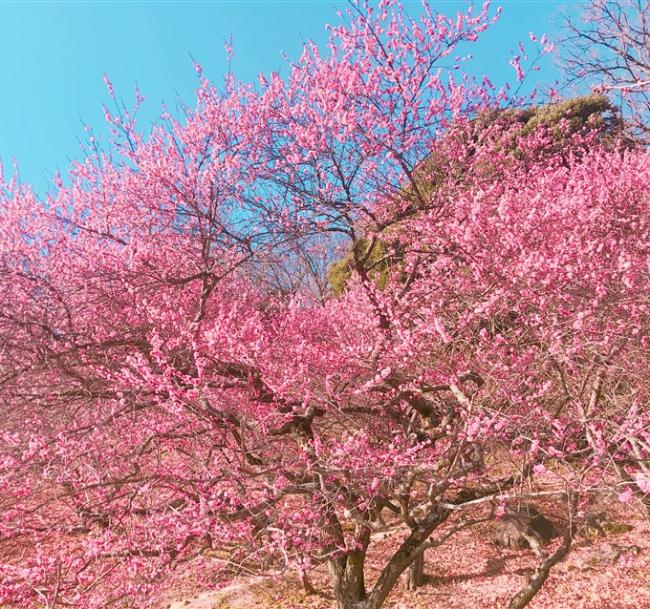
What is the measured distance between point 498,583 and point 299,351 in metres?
5.76

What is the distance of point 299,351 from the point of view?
5.66 metres

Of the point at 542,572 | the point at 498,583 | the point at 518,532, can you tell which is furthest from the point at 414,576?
the point at 542,572

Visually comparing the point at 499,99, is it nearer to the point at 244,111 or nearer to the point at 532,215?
the point at 532,215

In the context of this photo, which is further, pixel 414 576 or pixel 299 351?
pixel 414 576

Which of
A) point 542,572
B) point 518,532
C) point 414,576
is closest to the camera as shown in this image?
point 542,572

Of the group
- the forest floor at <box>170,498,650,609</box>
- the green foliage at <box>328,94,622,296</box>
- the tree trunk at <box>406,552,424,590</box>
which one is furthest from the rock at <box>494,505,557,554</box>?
the green foliage at <box>328,94,622,296</box>

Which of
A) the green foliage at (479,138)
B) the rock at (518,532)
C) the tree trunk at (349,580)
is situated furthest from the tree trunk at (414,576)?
the green foliage at (479,138)

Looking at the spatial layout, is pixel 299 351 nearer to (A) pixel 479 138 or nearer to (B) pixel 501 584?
(A) pixel 479 138

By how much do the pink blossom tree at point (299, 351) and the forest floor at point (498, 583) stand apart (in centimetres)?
245

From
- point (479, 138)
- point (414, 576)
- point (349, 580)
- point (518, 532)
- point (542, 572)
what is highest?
point (479, 138)

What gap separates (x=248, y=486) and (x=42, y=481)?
1980mm

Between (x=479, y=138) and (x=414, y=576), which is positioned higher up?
(x=479, y=138)

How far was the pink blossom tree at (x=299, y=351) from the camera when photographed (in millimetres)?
4613

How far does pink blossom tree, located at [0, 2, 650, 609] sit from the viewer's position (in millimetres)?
4613
